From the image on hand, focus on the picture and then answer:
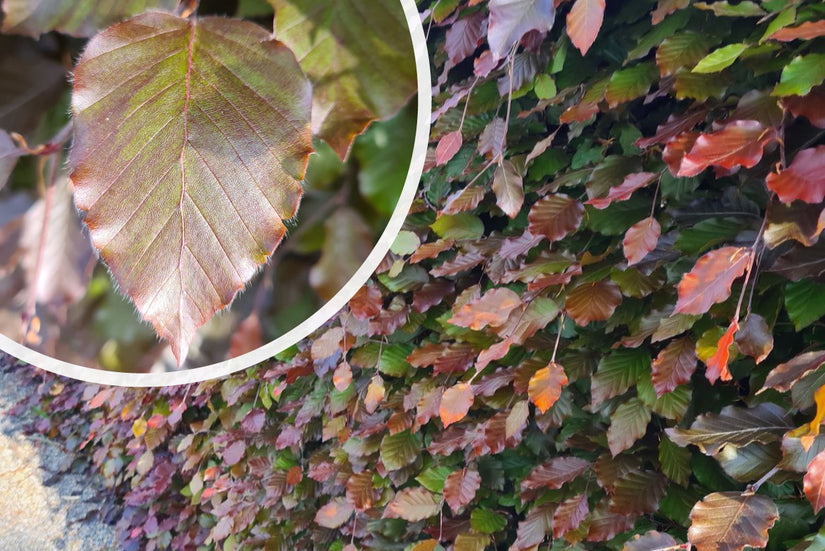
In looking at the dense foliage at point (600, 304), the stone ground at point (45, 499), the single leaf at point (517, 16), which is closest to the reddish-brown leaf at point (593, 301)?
the dense foliage at point (600, 304)

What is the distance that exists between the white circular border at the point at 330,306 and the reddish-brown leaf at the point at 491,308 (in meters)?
0.44

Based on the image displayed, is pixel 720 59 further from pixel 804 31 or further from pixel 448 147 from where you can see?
pixel 448 147

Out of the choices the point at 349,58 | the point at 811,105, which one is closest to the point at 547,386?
the point at 811,105

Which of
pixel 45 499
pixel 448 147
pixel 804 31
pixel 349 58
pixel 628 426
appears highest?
pixel 349 58

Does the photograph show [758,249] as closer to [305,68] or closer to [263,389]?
[305,68]

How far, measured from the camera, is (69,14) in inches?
12.7

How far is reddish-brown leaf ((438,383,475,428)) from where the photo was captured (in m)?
0.93

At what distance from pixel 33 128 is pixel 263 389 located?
4.96 ft

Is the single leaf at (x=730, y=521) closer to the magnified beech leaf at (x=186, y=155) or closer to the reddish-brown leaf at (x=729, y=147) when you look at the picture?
the reddish-brown leaf at (x=729, y=147)

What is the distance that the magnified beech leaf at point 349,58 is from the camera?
0.34 m

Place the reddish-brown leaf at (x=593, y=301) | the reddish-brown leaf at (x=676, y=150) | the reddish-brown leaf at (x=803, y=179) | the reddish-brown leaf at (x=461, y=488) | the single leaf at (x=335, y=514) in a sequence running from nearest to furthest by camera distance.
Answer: the reddish-brown leaf at (x=803, y=179)
the reddish-brown leaf at (x=676, y=150)
the reddish-brown leaf at (x=593, y=301)
the reddish-brown leaf at (x=461, y=488)
the single leaf at (x=335, y=514)

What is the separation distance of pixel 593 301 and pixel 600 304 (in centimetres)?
1

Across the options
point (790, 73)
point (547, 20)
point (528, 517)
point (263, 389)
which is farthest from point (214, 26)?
point (263, 389)

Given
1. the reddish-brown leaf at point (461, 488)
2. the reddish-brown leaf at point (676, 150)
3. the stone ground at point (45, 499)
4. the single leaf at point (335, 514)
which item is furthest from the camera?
the stone ground at point (45, 499)
